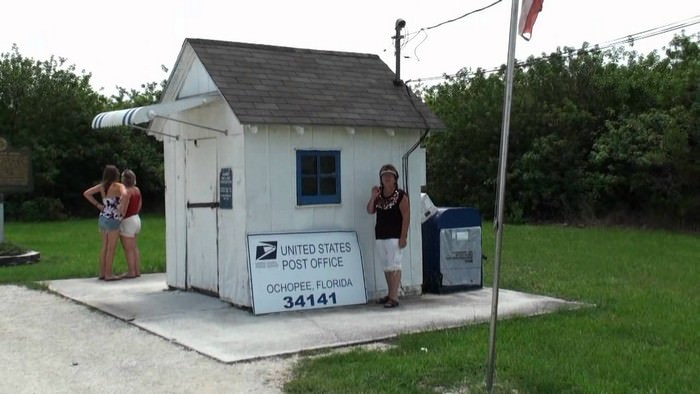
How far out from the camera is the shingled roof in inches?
359

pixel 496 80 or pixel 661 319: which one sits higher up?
pixel 496 80

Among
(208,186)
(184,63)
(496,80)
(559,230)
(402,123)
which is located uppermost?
(496,80)

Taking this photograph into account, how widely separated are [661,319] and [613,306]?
894 mm

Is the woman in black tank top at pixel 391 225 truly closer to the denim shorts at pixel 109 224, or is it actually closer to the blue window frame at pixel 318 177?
the blue window frame at pixel 318 177

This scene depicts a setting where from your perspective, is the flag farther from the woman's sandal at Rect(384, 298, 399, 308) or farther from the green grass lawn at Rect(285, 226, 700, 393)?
the woman's sandal at Rect(384, 298, 399, 308)

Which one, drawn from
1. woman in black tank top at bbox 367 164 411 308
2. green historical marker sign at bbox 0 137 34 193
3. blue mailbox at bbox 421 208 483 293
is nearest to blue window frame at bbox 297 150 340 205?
woman in black tank top at bbox 367 164 411 308

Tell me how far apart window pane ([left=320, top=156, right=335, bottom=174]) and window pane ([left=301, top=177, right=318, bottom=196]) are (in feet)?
0.60

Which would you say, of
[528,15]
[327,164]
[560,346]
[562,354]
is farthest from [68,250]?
[528,15]

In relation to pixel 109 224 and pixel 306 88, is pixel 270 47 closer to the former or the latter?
pixel 306 88

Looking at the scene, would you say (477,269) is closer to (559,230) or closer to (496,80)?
(559,230)

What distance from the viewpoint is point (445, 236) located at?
10.5 meters

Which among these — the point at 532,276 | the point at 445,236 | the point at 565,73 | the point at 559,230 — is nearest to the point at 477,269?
the point at 445,236

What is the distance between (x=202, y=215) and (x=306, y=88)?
82.6 inches

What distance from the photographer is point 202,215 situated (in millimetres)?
10031
